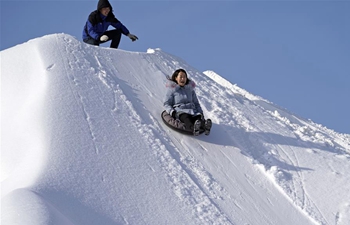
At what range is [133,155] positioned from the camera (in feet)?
27.6

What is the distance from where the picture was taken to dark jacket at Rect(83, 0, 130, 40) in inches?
474

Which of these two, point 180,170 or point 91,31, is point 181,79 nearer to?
point 180,170

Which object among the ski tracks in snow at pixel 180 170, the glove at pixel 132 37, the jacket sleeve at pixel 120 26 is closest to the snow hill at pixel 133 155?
the ski tracks in snow at pixel 180 170

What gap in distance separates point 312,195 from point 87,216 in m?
3.58

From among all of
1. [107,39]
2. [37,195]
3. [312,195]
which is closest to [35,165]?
[37,195]

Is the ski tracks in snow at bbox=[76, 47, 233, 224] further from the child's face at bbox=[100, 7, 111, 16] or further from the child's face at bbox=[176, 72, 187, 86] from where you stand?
the child's face at bbox=[100, 7, 111, 16]

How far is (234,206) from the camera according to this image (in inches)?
320

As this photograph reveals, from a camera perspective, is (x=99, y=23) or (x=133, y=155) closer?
(x=133, y=155)

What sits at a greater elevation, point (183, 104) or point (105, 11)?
point (105, 11)

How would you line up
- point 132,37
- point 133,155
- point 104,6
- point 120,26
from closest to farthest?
point 133,155, point 104,6, point 120,26, point 132,37

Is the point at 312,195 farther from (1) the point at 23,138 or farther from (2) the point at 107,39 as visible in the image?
(2) the point at 107,39

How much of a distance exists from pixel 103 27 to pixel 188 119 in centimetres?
378

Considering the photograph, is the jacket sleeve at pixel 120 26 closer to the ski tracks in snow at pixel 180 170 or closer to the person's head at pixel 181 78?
the ski tracks in snow at pixel 180 170

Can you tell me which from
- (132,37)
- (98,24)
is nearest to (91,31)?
(98,24)
